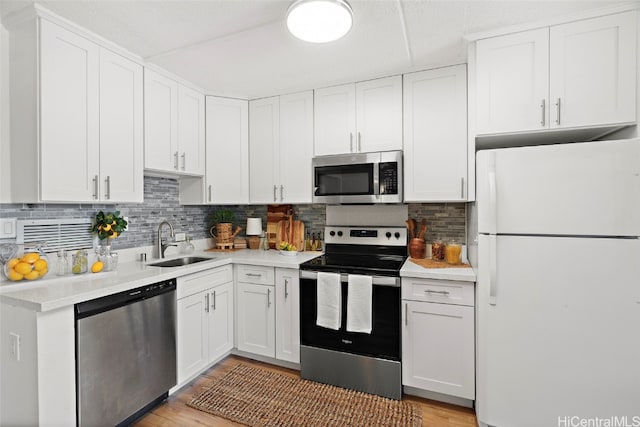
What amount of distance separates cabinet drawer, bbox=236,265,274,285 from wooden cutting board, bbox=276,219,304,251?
0.55m

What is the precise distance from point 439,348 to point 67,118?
2733mm

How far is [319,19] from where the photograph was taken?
154 cm

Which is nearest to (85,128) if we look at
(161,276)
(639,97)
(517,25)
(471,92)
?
(161,276)

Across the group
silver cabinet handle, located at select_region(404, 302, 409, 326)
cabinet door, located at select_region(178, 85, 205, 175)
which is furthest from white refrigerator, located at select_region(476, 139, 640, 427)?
cabinet door, located at select_region(178, 85, 205, 175)

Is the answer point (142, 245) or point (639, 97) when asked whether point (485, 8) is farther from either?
point (142, 245)

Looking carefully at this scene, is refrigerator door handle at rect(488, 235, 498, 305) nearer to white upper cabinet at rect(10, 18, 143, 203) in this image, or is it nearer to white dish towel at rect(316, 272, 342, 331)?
white dish towel at rect(316, 272, 342, 331)

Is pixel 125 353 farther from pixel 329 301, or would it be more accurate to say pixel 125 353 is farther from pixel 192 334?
pixel 329 301

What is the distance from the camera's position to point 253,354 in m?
2.68

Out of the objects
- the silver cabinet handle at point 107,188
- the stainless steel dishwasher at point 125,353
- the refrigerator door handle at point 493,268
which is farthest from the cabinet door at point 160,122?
the refrigerator door handle at point 493,268

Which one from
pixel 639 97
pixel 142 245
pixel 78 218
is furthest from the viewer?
pixel 142 245

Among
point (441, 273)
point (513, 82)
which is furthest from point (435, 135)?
point (441, 273)

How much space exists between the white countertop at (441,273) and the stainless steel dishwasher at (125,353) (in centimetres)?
164

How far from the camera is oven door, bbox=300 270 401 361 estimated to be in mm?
2146

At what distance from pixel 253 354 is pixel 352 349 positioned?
954mm
